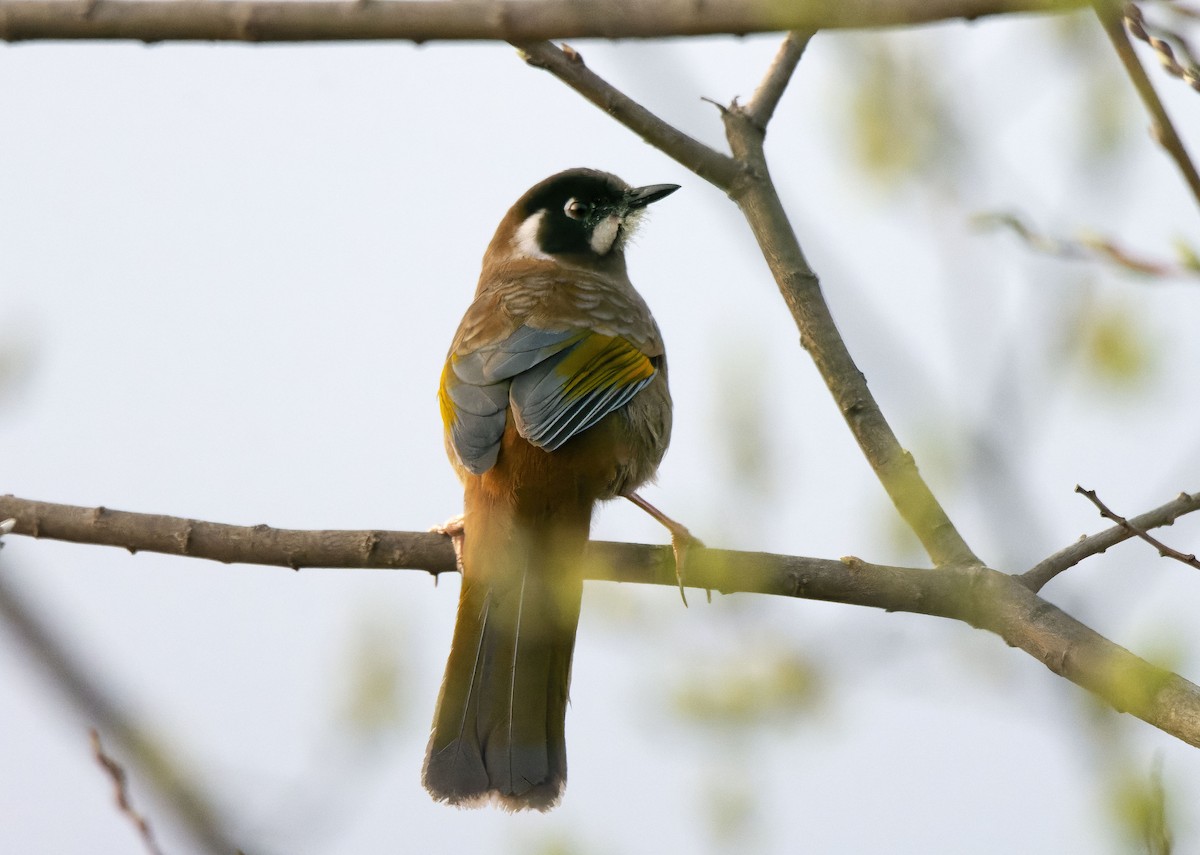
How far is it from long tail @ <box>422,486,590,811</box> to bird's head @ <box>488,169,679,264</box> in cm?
211

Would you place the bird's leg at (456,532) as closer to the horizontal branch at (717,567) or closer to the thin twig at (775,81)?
the horizontal branch at (717,567)

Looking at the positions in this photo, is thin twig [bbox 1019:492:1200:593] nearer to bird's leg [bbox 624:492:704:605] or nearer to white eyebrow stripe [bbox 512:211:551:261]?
bird's leg [bbox 624:492:704:605]

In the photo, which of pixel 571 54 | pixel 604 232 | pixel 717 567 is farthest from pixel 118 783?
pixel 604 232

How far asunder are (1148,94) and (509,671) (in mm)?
2561

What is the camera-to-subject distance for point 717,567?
289 cm

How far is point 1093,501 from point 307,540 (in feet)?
6.25

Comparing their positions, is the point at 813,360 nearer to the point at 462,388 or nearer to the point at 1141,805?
the point at 462,388

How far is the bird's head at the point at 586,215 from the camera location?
5547mm

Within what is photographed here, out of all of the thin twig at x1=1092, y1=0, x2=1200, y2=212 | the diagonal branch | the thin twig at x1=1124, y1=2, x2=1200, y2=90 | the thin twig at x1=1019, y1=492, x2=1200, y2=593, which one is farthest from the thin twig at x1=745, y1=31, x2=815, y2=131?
the thin twig at x1=1092, y1=0, x2=1200, y2=212

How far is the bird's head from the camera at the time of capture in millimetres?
5547

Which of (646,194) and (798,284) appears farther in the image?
(646,194)

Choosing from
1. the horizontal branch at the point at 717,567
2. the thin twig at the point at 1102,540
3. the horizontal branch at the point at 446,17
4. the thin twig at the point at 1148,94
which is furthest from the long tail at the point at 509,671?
the thin twig at the point at 1148,94

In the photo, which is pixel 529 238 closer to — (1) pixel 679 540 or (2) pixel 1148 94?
(1) pixel 679 540

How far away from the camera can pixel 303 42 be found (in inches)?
81.4
